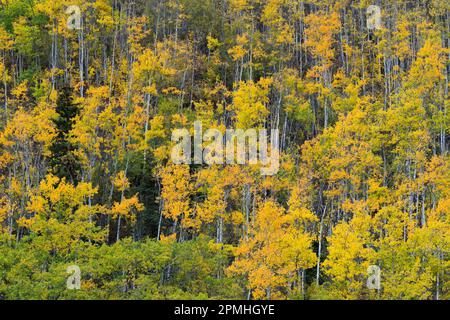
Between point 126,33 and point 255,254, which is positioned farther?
point 126,33

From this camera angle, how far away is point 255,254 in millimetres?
34438

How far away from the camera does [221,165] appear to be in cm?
4350

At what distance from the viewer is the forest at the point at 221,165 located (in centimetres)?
3319

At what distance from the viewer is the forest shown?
33.2 metres

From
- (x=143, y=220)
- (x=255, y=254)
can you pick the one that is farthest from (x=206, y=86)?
(x=255, y=254)

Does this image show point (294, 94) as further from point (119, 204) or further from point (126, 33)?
point (119, 204)

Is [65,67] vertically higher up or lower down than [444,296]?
higher up

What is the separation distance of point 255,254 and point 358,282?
5.58 m

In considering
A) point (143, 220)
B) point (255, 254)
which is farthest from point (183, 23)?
point (255, 254)
